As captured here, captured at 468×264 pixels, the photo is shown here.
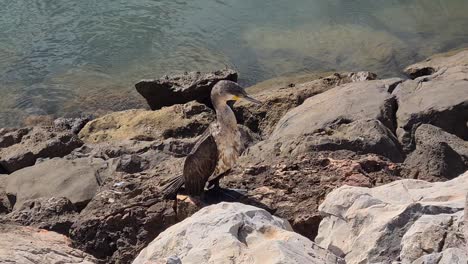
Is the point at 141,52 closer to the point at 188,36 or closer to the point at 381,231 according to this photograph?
the point at 188,36

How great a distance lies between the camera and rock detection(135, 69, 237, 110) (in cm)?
1055

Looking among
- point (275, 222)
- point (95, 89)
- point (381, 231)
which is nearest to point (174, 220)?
point (275, 222)

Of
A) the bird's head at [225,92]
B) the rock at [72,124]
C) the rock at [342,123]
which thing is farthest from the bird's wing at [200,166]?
the rock at [72,124]

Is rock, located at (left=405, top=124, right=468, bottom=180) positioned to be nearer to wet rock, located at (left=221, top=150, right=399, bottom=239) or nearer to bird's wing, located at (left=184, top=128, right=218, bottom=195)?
wet rock, located at (left=221, top=150, right=399, bottom=239)

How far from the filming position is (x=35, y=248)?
5051 mm

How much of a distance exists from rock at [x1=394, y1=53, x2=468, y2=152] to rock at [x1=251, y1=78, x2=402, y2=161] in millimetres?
150

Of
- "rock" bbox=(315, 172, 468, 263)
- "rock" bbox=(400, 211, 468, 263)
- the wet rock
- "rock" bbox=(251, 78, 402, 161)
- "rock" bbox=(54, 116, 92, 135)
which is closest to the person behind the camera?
"rock" bbox=(400, 211, 468, 263)

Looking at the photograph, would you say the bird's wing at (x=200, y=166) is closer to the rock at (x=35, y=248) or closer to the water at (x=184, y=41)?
the rock at (x=35, y=248)

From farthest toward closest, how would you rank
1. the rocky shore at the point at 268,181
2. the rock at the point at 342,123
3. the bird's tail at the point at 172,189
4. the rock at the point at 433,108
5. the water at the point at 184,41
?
1. the water at the point at 184,41
2. the rock at the point at 433,108
3. the rock at the point at 342,123
4. the bird's tail at the point at 172,189
5. the rocky shore at the point at 268,181

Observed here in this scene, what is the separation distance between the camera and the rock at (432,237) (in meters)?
3.76

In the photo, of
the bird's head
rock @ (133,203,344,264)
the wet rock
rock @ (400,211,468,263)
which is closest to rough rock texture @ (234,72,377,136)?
the bird's head

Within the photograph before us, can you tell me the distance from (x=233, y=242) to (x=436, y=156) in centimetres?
290

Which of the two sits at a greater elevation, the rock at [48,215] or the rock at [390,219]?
the rock at [390,219]

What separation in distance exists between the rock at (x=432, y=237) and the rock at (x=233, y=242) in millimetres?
436
